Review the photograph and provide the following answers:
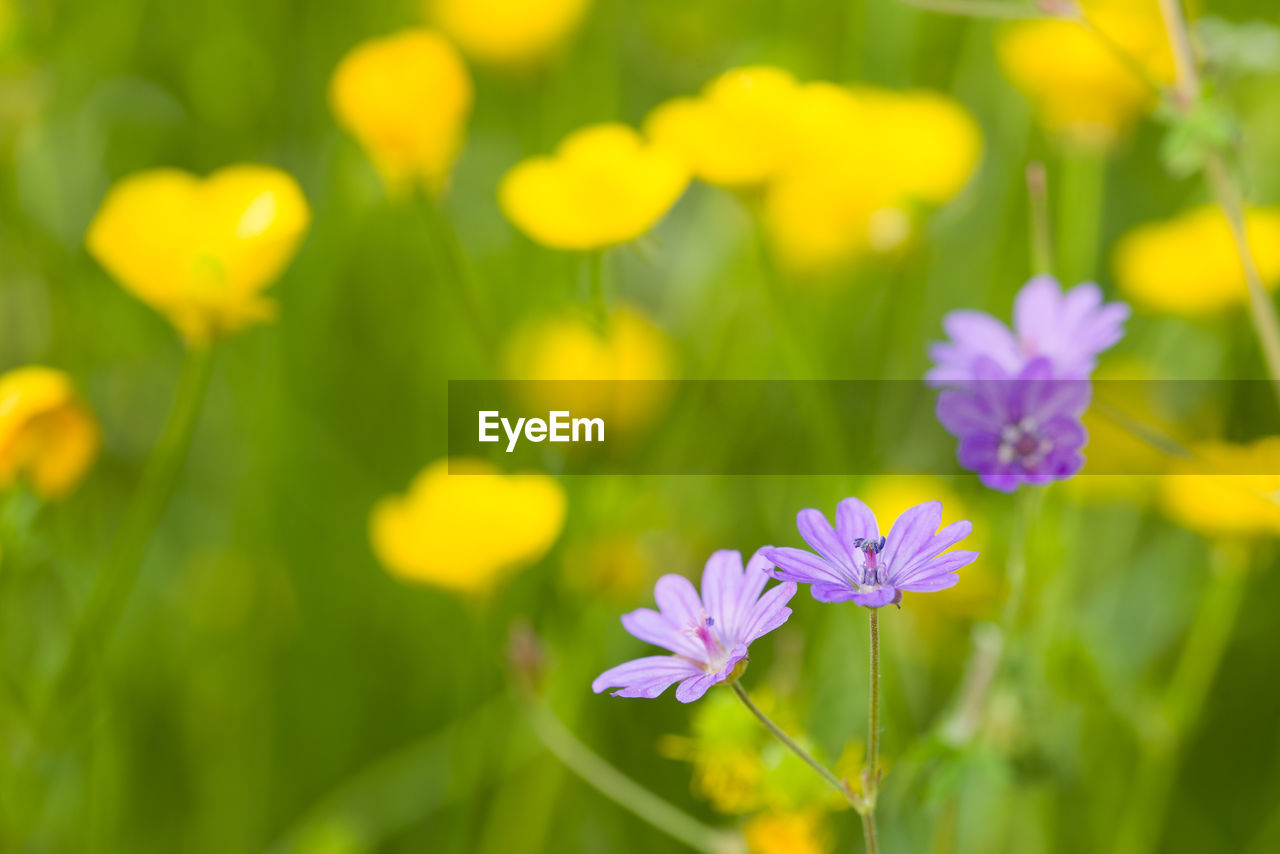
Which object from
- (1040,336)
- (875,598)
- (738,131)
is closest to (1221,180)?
(1040,336)

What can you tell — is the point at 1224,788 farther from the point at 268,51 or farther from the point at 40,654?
the point at 268,51

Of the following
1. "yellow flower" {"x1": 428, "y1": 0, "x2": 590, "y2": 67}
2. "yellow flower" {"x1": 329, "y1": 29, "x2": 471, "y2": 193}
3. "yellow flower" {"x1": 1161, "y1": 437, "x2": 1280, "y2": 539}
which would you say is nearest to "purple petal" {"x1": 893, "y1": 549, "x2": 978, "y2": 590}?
"yellow flower" {"x1": 1161, "y1": 437, "x2": 1280, "y2": 539}

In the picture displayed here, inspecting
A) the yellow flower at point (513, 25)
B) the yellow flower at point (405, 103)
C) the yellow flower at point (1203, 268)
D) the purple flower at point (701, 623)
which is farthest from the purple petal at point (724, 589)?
the yellow flower at point (513, 25)

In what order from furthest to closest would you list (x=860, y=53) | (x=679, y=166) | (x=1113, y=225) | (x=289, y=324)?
(x=1113, y=225) → (x=289, y=324) → (x=860, y=53) → (x=679, y=166)

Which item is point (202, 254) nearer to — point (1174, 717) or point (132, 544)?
point (132, 544)

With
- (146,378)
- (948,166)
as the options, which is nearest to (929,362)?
(948,166)

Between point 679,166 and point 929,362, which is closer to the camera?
point 679,166
